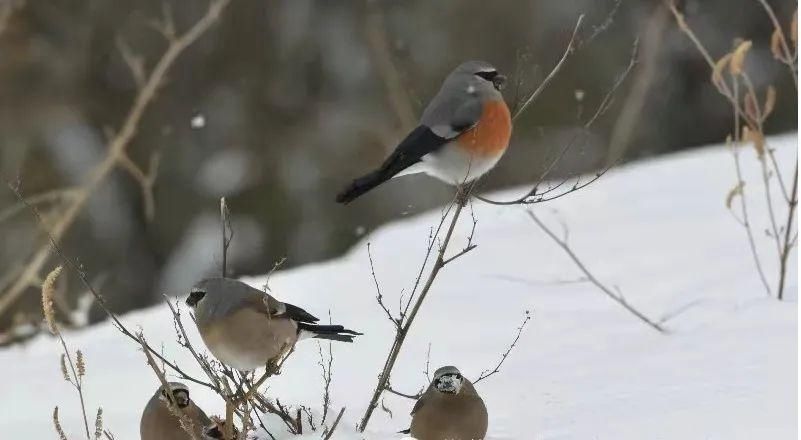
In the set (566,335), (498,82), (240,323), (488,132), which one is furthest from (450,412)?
(566,335)

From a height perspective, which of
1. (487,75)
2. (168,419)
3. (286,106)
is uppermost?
(286,106)

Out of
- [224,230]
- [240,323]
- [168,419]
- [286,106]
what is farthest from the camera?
[286,106]

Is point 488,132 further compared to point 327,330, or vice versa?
point 488,132

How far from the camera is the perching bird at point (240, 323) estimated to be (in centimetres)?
309

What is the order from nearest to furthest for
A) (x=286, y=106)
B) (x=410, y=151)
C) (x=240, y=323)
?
(x=240, y=323)
(x=410, y=151)
(x=286, y=106)

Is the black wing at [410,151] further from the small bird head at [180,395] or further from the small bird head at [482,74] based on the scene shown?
the small bird head at [180,395]

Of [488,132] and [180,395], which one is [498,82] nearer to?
[488,132]

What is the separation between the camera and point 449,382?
3283mm

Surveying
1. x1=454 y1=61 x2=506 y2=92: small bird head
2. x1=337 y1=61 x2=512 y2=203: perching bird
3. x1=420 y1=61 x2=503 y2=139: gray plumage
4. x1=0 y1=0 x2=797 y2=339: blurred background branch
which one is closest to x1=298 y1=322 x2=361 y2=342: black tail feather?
x1=337 y1=61 x2=512 y2=203: perching bird

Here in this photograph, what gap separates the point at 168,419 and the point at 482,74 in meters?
1.45

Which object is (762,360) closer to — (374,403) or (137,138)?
(374,403)

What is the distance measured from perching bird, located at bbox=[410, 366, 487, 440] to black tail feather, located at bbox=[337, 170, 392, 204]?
1.91ft

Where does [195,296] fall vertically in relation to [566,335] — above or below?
above

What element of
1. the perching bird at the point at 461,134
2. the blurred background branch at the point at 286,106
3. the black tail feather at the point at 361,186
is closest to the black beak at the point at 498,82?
the perching bird at the point at 461,134
